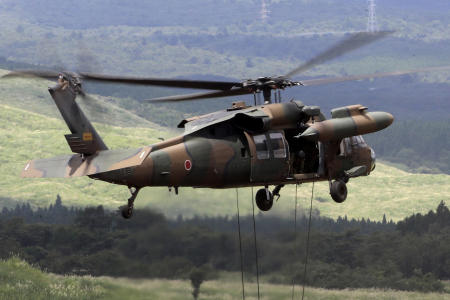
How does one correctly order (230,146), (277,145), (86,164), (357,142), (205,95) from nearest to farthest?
1. (86,164)
2. (230,146)
3. (277,145)
4. (205,95)
5. (357,142)

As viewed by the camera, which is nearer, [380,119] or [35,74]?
[35,74]

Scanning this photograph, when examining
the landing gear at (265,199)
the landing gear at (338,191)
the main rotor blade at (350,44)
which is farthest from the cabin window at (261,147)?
the landing gear at (338,191)

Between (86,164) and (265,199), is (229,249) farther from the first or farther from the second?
(86,164)

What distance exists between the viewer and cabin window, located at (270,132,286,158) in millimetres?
37719

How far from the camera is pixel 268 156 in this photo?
3759cm

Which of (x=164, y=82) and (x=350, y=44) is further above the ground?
(x=350, y=44)

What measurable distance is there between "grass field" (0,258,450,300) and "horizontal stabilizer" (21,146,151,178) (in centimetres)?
2922

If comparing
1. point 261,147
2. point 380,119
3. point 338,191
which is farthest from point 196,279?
point 261,147

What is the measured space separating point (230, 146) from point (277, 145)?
2111mm

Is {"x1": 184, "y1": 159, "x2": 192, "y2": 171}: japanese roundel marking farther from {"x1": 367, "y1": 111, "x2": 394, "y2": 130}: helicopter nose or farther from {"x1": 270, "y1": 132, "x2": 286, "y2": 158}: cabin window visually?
{"x1": 367, "y1": 111, "x2": 394, "y2": 130}: helicopter nose

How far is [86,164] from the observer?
35.5 m

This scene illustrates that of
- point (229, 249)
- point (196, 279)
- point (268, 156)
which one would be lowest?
point (196, 279)

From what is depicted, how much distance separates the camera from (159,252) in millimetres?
60438

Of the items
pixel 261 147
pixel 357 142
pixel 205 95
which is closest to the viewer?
pixel 261 147
